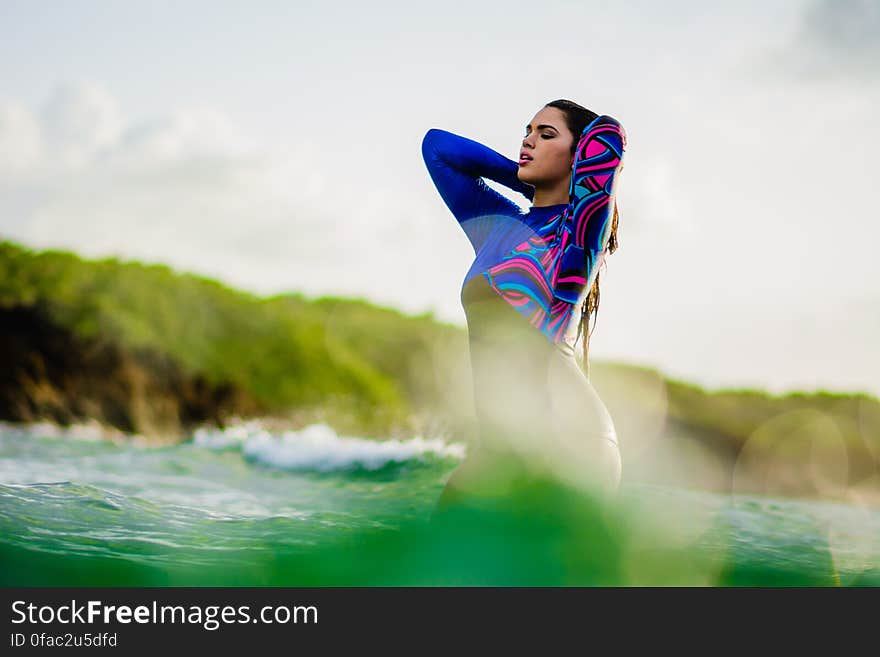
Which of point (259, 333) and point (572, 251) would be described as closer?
point (572, 251)

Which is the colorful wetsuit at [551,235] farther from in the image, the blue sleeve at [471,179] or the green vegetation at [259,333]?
the green vegetation at [259,333]

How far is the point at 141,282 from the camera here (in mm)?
16203

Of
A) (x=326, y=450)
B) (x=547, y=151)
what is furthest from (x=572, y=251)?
(x=326, y=450)

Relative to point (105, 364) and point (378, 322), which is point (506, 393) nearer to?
point (105, 364)

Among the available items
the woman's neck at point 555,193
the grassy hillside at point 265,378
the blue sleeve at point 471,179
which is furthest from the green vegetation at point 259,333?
the woman's neck at point 555,193

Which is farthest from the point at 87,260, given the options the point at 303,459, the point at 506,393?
the point at 506,393

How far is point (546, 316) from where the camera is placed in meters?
3.20

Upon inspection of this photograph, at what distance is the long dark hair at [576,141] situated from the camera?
11.3 feet

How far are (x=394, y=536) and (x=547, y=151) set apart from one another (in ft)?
6.32

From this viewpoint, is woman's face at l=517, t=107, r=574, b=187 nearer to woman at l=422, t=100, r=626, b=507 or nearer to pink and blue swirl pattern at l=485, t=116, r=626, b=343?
woman at l=422, t=100, r=626, b=507

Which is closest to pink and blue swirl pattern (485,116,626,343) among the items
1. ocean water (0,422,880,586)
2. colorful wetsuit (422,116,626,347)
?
colorful wetsuit (422,116,626,347)

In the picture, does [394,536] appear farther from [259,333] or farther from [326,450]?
[259,333]

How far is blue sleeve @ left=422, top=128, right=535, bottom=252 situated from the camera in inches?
145

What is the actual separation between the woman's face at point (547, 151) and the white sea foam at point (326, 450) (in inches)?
137
